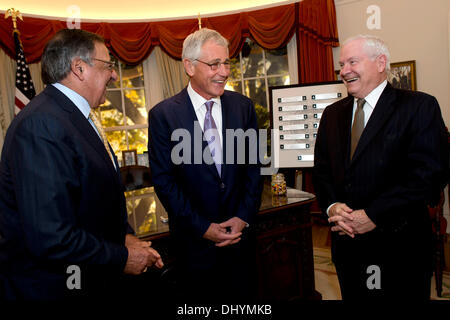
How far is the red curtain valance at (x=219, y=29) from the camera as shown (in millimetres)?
4883

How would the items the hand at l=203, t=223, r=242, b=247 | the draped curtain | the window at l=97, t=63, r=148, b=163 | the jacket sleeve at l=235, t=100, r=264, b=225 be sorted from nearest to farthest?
the hand at l=203, t=223, r=242, b=247, the jacket sleeve at l=235, t=100, r=264, b=225, the draped curtain, the window at l=97, t=63, r=148, b=163

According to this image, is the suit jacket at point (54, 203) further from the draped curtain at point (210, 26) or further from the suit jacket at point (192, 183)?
the draped curtain at point (210, 26)

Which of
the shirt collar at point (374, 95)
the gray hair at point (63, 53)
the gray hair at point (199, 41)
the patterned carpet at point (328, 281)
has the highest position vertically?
the gray hair at point (199, 41)

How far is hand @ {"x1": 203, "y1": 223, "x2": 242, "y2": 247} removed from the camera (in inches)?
73.1

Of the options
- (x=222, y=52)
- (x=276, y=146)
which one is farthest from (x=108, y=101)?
(x=222, y=52)

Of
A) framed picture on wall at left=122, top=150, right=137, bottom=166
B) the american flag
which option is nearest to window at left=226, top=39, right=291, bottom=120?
framed picture on wall at left=122, top=150, right=137, bottom=166

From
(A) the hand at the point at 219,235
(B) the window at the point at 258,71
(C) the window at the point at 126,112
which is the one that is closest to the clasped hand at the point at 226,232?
(A) the hand at the point at 219,235

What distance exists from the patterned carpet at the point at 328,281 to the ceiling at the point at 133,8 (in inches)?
144

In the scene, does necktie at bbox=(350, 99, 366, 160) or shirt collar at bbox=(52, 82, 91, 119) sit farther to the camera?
necktie at bbox=(350, 99, 366, 160)

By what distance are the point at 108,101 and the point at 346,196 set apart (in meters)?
5.02

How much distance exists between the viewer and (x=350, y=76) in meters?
1.83

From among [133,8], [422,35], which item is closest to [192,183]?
[422,35]

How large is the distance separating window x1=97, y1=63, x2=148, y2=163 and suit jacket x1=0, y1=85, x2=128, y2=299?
4721mm

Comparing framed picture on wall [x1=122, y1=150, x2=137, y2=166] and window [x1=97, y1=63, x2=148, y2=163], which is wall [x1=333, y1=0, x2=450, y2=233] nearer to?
window [x1=97, y1=63, x2=148, y2=163]
